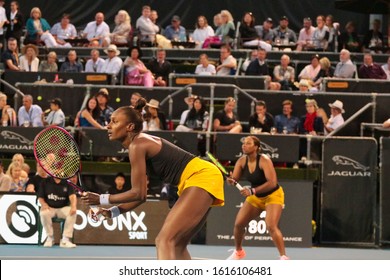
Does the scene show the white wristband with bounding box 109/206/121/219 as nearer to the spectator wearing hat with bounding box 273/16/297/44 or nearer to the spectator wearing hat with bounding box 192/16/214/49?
the spectator wearing hat with bounding box 192/16/214/49

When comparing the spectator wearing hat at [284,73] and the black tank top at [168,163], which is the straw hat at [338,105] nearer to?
the spectator wearing hat at [284,73]

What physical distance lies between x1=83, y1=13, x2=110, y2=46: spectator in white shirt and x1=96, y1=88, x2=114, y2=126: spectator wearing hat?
4.63 metres

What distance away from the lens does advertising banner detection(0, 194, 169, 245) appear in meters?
16.9

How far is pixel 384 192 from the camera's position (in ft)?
58.4

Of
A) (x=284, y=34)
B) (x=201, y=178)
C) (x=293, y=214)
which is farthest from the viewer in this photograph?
(x=284, y=34)

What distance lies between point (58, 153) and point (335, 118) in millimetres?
9937

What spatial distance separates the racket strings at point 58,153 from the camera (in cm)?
921

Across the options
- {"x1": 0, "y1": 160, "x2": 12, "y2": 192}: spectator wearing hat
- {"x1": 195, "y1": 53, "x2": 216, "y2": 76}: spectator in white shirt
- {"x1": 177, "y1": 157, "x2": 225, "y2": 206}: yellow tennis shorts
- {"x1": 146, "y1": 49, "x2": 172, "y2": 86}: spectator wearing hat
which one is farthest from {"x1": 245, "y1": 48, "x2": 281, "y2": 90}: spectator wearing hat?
{"x1": 177, "y1": 157, "x2": 225, "y2": 206}: yellow tennis shorts

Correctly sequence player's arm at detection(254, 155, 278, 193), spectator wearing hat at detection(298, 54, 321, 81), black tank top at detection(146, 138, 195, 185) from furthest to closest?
spectator wearing hat at detection(298, 54, 321, 81), player's arm at detection(254, 155, 278, 193), black tank top at detection(146, 138, 195, 185)

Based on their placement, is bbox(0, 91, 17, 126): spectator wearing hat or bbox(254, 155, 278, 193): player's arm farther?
bbox(0, 91, 17, 126): spectator wearing hat

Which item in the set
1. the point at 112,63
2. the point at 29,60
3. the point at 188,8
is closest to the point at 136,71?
the point at 112,63

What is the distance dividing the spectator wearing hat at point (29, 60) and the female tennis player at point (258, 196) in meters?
7.61

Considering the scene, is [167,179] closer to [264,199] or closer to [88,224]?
[264,199]
